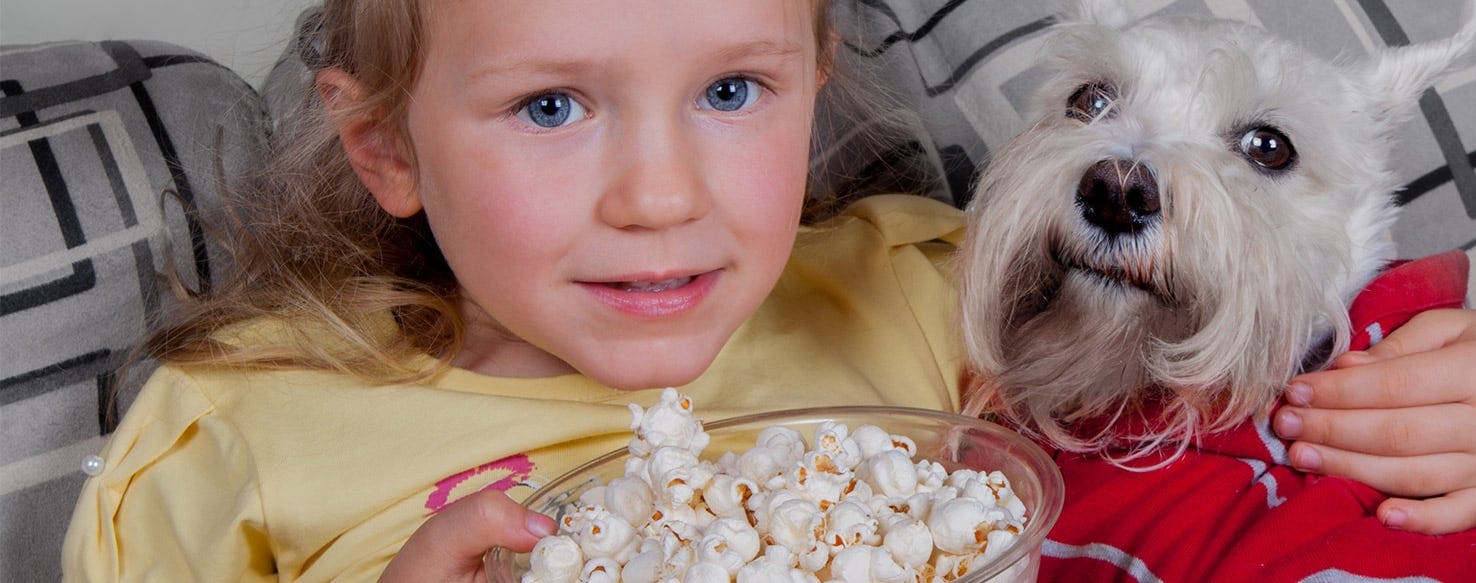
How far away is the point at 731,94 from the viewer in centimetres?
103

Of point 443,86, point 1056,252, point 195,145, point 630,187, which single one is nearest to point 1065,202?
point 1056,252

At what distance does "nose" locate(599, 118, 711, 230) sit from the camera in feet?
3.08

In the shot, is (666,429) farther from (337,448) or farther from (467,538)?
(337,448)

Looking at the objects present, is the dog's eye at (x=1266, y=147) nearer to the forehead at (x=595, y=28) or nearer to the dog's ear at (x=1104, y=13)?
the dog's ear at (x=1104, y=13)

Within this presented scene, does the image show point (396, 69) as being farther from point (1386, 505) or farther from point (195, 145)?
point (1386, 505)

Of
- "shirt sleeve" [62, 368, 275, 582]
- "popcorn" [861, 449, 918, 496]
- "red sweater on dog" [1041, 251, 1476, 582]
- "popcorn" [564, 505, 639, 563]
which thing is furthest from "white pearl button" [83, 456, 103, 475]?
"red sweater on dog" [1041, 251, 1476, 582]

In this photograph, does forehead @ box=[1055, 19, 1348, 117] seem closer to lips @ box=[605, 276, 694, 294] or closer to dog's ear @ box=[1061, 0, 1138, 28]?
dog's ear @ box=[1061, 0, 1138, 28]

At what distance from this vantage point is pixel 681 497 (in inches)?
31.0

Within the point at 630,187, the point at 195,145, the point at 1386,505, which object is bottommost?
the point at 1386,505

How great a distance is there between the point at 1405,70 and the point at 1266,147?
165 millimetres

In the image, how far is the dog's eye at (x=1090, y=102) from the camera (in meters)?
1.13

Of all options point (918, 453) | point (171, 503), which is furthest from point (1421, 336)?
point (171, 503)

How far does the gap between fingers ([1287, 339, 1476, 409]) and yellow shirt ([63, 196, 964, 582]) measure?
30 centimetres

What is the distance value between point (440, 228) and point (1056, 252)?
47cm
